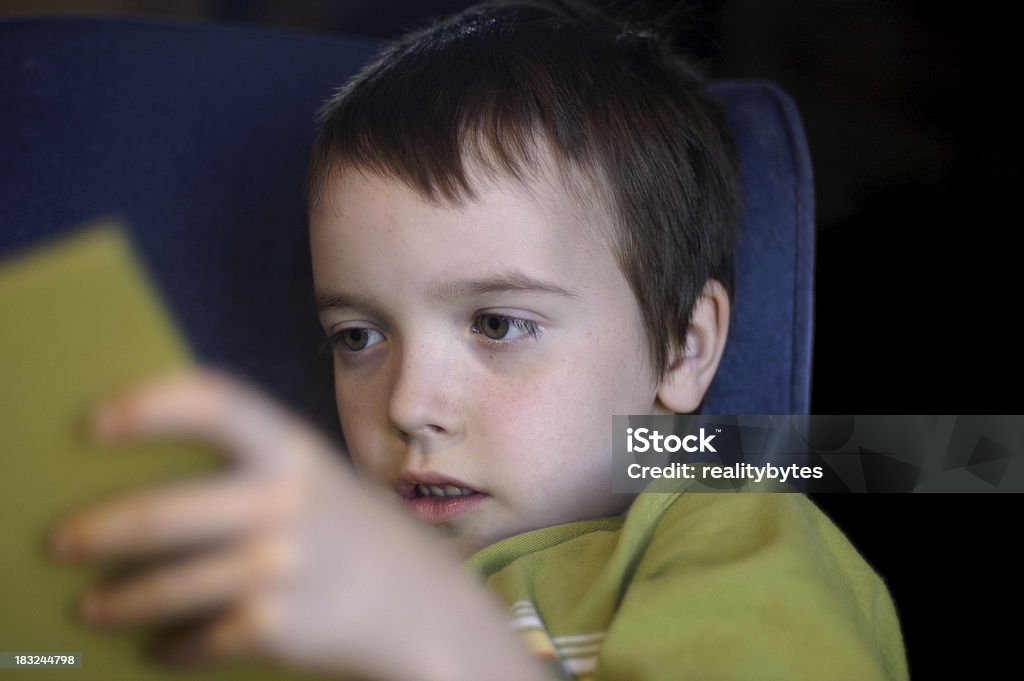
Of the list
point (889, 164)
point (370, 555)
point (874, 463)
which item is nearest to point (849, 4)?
point (889, 164)

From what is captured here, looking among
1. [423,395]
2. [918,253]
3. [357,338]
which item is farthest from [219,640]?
[918,253]

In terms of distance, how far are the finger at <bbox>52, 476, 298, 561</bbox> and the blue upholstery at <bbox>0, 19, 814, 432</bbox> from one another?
54 cm

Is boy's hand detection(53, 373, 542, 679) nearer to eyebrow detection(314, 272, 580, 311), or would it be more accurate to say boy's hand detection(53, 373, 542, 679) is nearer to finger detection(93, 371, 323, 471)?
finger detection(93, 371, 323, 471)

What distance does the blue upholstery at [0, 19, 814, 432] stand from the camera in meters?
0.80

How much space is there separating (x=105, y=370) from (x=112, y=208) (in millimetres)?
557

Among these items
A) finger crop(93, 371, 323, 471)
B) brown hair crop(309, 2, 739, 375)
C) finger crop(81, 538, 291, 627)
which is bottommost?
finger crop(81, 538, 291, 627)

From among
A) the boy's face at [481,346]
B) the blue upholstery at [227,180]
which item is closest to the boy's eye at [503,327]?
the boy's face at [481,346]

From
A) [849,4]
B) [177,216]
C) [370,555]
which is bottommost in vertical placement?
[370,555]

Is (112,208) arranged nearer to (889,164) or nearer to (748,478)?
(748,478)

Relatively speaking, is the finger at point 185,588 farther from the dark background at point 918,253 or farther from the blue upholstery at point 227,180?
the dark background at point 918,253

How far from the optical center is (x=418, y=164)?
2.22 feet

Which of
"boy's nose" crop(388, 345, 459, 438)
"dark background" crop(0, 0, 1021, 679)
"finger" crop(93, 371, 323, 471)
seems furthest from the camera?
"dark background" crop(0, 0, 1021, 679)

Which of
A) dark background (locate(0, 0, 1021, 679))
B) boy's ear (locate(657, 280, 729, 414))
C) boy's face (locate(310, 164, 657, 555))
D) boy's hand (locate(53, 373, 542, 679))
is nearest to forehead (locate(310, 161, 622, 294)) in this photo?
boy's face (locate(310, 164, 657, 555))

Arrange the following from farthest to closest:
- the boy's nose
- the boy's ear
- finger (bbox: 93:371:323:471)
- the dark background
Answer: the dark background
the boy's ear
the boy's nose
finger (bbox: 93:371:323:471)
